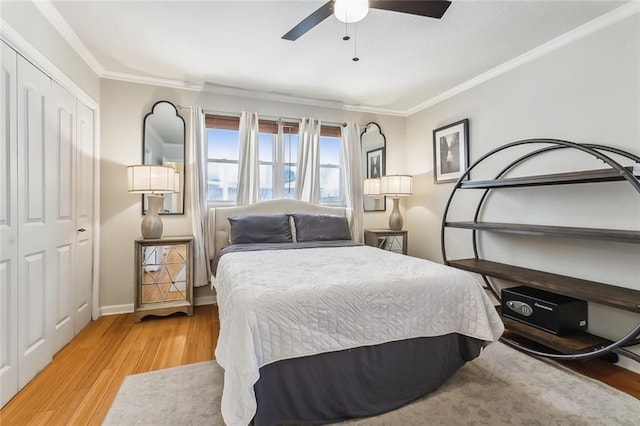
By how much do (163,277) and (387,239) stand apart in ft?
8.95

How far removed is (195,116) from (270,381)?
10.1ft

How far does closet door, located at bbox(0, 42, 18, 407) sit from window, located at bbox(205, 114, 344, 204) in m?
1.93

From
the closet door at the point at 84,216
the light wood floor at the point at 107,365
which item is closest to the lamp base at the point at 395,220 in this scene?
the light wood floor at the point at 107,365

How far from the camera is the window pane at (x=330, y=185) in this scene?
4219 mm

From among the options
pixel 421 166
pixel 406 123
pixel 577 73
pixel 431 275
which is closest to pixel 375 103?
pixel 406 123

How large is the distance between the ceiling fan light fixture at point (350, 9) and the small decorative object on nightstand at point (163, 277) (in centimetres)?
251

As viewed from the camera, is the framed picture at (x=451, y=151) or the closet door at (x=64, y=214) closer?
the closet door at (x=64, y=214)

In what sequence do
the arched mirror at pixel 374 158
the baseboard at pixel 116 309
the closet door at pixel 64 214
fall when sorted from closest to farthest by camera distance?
1. the closet door at pixel 64 214
2. the baseboard at pixel 116 309
3. the arched mirror at pixel 374 158

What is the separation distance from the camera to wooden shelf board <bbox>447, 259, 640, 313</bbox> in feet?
6.21

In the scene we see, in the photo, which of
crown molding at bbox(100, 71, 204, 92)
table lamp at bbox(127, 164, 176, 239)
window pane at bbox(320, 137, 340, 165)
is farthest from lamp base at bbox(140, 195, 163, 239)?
window pane at bbox(320, 137, 340, 165)

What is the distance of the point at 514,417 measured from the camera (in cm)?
167

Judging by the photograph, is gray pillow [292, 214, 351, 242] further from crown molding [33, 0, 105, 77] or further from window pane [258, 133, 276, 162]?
crown molding [33, 0, 105, 77]

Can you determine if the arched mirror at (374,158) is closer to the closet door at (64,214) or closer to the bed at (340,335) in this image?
the bed at (340,335)

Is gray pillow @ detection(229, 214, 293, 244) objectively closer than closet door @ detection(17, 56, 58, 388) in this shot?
No
